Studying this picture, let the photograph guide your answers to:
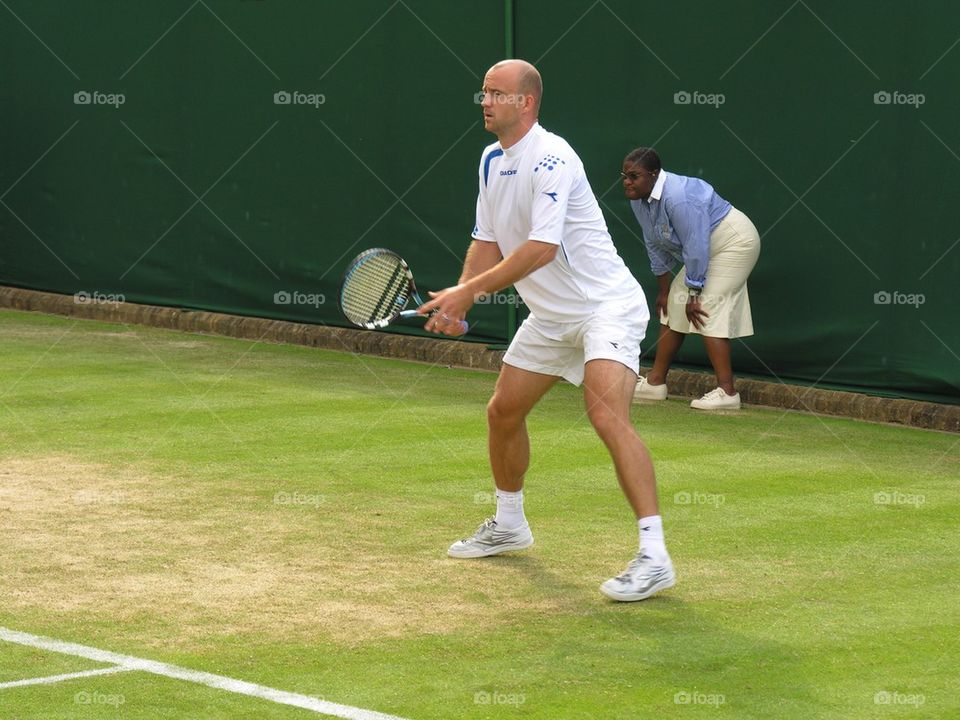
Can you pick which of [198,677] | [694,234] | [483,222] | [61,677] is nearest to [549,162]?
[483,222]

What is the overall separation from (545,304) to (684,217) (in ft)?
14.4

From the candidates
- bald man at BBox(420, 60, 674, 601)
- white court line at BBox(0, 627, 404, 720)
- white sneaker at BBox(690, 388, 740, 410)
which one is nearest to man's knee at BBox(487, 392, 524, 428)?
bald man at BBox(420, 60, 674, 601)

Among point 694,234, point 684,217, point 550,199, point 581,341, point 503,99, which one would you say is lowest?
point 581,341

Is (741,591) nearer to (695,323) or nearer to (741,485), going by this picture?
(741,485)

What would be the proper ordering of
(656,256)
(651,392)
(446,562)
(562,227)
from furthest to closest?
(651,392)
(656,256)
(446,562)
(562,227)

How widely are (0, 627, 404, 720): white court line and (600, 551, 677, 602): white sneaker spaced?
158 centimetres

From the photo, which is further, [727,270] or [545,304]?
[727,270]

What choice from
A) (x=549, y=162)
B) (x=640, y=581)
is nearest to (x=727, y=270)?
(x=549, y=162)

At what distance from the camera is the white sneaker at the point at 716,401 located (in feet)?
37.1

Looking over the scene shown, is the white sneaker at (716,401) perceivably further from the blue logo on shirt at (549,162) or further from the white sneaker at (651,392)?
the blue logo on shirt at (549,162)

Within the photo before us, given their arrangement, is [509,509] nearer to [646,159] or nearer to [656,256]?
[646,159]

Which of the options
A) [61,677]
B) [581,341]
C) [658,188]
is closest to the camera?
[61,677]

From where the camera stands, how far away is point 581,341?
684 cm

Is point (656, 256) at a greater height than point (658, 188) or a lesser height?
lesser
